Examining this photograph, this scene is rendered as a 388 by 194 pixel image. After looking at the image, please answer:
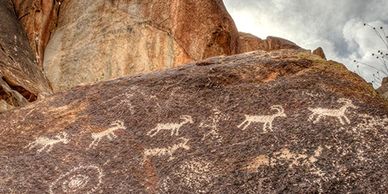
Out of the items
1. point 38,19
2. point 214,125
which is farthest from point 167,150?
point 38,19

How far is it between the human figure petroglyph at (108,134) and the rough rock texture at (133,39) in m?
5.45

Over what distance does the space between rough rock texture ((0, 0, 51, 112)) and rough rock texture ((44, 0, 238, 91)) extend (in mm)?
823

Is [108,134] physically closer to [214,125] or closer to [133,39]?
[214,125]

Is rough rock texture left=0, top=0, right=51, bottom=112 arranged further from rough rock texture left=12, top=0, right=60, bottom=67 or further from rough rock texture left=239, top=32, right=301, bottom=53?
rough rock texture left=239, top=32, right=301, bottom=53

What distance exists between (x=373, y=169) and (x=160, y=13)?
9254 mm

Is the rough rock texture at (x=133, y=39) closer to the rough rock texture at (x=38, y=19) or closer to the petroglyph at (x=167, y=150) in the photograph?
the rough rock texture at (x=38, y=19)

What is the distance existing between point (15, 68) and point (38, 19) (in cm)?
357

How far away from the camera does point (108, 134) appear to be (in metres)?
7.09

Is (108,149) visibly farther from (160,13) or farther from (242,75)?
(160,13)

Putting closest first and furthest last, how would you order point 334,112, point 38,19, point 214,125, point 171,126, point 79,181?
point 79,181, point 334,112, point 214,125, point 171,126, point 38,19

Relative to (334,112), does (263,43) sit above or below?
above

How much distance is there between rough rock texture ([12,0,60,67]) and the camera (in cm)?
1400

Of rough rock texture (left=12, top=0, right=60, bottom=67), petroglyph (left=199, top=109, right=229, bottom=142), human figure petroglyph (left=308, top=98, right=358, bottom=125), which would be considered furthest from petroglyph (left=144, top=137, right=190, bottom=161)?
rough rock texture (left=12, top=0, right=60, bottom=67)

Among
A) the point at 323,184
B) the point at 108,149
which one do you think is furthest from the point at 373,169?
the point at 108,149
